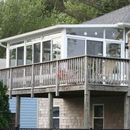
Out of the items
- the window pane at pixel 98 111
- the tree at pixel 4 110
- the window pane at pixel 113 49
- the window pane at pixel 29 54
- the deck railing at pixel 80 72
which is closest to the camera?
the tree at pixel 4 110

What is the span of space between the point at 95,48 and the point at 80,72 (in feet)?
12.9

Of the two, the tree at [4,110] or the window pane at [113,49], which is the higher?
the window pane at [113,49]

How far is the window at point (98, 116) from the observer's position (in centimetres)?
2762

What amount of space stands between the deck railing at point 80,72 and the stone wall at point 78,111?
293 cm

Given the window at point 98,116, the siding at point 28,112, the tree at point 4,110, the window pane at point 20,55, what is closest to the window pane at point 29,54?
the window pane at point 20,55

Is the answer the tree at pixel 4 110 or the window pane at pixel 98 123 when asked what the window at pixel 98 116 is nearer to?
the window pane at pixel 98 123

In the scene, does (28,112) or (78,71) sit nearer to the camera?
(78,71)

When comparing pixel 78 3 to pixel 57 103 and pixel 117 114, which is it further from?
pixel 117 114

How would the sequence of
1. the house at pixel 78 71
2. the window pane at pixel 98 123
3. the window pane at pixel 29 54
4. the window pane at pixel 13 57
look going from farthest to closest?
the window pane at pixel 13 57
the window pane at pixel 29 54
the window pane at pixel 98 123
the house at pixel 78 71

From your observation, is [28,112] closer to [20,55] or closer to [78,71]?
[20,55]

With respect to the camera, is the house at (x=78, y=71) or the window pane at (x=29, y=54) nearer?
the house at (x=78, y=71)

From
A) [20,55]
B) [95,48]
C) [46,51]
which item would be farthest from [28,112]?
[95,48]

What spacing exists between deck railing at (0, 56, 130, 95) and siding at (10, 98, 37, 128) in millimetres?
8924

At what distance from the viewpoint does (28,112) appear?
35344 mm
